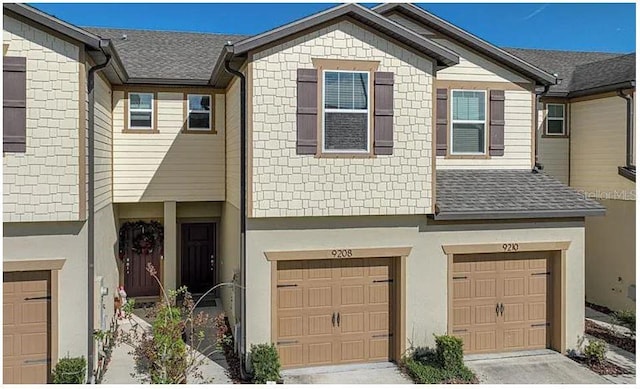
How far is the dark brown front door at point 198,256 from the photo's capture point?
13.8 metres

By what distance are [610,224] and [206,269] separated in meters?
10.7

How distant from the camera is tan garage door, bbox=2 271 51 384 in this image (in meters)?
7.60

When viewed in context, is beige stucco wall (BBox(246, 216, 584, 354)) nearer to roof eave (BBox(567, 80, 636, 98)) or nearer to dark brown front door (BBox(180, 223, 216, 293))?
roof eave (BBox(567, 80, 636, 98))

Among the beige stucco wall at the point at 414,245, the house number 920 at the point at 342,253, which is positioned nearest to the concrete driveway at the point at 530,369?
the beige stucco wall at the point at 414,245

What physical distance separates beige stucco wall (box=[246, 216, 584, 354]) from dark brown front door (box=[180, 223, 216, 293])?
18.7 feet

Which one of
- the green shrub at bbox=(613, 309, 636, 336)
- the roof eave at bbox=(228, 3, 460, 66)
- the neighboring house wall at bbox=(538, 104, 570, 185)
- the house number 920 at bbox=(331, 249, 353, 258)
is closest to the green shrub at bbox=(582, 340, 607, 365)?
the green shrub at bbox=(613, 309, 636, 336)

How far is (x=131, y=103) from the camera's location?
38.0 feet

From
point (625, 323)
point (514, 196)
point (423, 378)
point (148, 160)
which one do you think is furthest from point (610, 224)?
point (148, 160)

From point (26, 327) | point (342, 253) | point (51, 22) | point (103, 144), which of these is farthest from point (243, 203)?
point (51, 22)

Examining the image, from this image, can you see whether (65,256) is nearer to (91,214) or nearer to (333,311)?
(91,214)

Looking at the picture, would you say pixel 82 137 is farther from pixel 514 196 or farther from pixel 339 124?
pixel 514 196

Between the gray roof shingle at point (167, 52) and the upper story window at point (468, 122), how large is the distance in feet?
19.2

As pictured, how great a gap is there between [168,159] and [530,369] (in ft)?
29.2

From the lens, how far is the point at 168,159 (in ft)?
38.9
